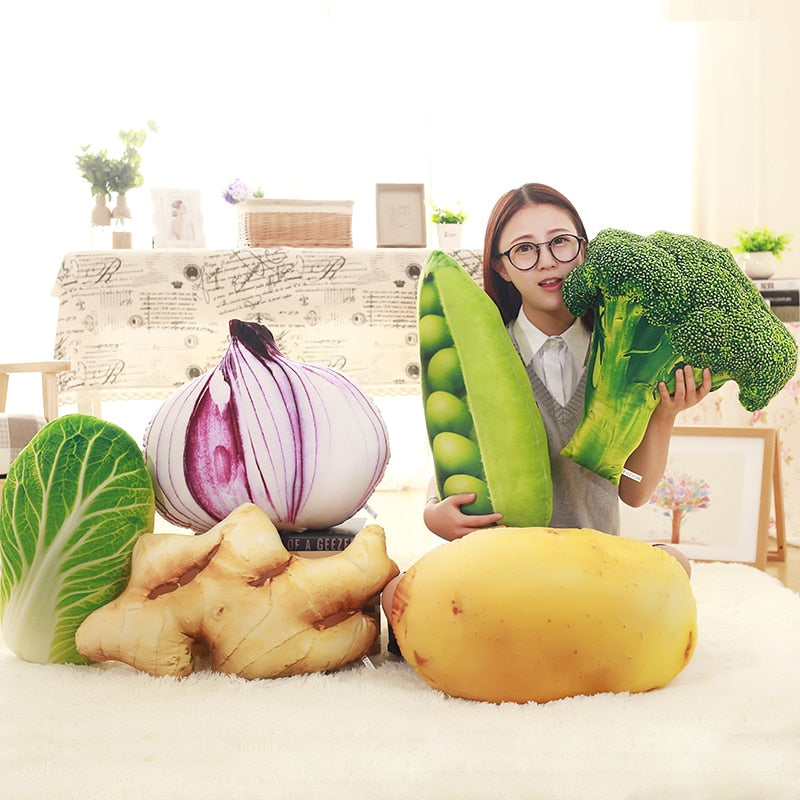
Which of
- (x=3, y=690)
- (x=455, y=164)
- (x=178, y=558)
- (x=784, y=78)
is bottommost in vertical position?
(x=3, y=690)

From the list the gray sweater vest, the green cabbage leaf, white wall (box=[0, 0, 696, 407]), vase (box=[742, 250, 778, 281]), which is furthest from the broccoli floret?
white wall (box=[0, 0, 696, 407])

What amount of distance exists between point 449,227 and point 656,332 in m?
1.56

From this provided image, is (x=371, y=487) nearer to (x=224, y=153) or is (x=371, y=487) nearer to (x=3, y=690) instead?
(x=3, y=690)

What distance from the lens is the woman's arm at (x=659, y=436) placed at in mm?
1029

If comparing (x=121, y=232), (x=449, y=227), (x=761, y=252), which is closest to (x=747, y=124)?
(x=761, y=252)

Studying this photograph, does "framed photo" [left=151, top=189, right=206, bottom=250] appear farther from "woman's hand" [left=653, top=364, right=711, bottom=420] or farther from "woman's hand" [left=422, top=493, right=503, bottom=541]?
"woman's hand" [left=653, top=364, right=711, bottom=420]

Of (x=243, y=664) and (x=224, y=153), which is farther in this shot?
(x=224, y=153)

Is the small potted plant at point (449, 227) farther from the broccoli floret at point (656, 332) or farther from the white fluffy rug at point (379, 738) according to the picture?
the white fluffy rug at point (379, 738)

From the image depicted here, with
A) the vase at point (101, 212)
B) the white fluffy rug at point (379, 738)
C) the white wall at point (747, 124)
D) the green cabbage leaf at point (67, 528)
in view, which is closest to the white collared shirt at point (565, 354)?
the white fluffy rug at point (379, 738)

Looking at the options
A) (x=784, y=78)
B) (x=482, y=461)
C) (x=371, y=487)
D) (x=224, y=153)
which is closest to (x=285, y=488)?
(x=371, y=487)

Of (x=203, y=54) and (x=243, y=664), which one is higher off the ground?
(x=203, y=54)

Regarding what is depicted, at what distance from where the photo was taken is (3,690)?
3.08 ft

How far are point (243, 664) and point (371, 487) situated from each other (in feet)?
0.86

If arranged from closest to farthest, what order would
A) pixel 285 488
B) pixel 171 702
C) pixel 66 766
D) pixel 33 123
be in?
pixel 66 766
pixel 171 702
pixel 285 488
pixel 33 123
